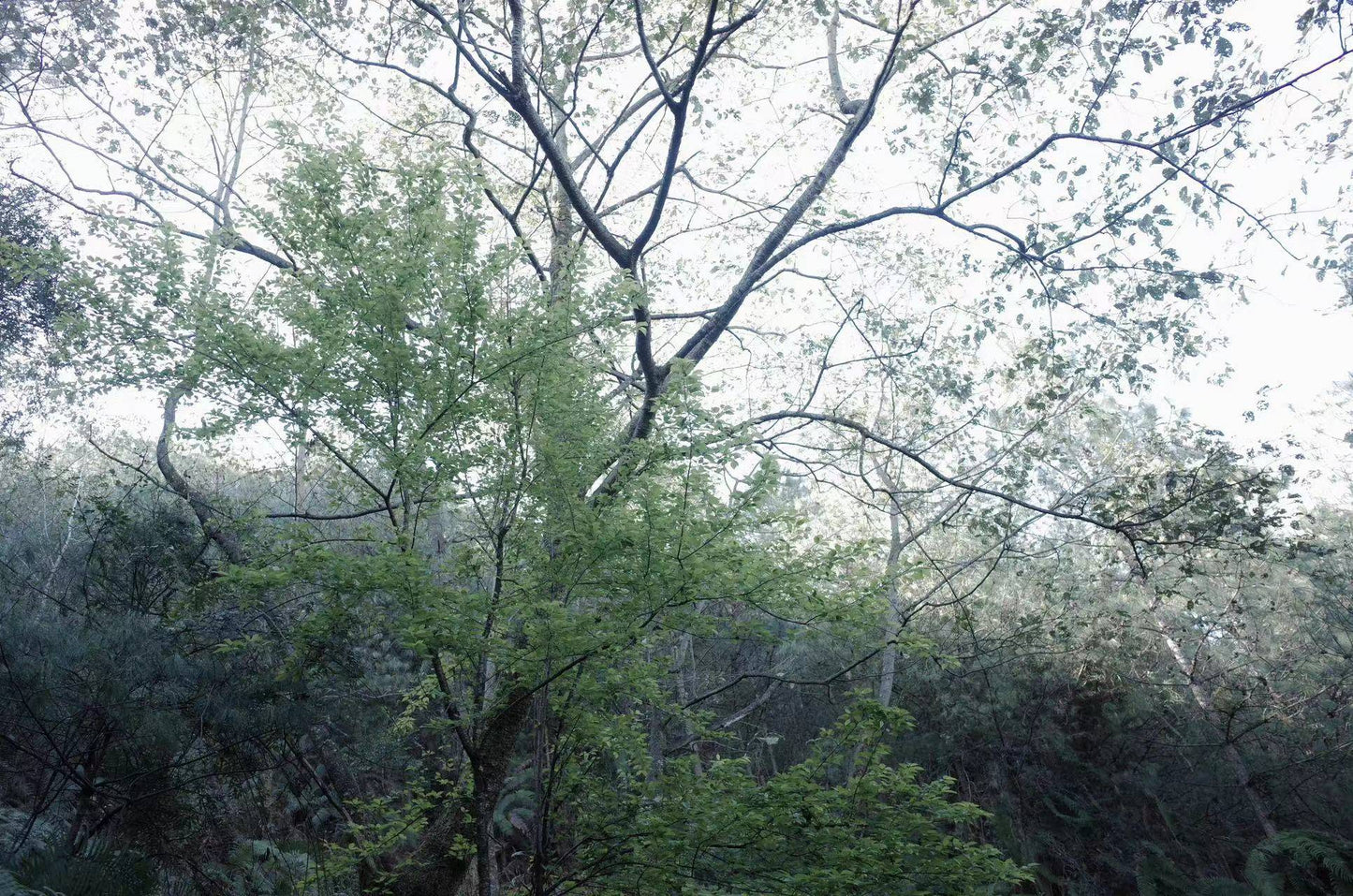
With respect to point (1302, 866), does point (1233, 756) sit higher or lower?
higher

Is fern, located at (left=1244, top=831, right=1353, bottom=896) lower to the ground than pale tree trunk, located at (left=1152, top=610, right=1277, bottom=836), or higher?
lower

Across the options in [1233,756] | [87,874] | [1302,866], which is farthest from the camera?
[1233,756]

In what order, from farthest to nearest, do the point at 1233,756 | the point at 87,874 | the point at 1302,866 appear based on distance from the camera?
the point at 1233,756
the point at 1302,866
the point at 87,874

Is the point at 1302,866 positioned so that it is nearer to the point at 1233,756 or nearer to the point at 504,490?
the point at 1233,756

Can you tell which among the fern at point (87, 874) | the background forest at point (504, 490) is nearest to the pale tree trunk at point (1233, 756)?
the background forest at point (504, 490)

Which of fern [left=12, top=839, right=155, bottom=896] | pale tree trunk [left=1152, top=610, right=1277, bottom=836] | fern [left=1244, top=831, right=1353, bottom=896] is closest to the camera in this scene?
fern [left=12, top=839, right=155, bottom=896]

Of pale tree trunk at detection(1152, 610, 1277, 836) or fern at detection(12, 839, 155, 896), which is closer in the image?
fern at detection(12, 839, 155, 896)

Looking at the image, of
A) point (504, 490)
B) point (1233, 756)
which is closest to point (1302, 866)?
point (1233, 756)

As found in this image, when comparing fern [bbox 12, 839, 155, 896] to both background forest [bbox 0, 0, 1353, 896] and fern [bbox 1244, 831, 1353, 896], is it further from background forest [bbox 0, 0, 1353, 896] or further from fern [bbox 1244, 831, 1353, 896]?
fern [bbox 1244, 831, 1353, 896]

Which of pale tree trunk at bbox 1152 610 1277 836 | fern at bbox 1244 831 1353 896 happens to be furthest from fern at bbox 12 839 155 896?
pale tree trunk at bbox 1152 610 1277 836

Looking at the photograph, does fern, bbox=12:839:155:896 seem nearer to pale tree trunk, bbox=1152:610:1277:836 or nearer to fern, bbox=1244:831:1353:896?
fern, bbox=1244:831:1353:896

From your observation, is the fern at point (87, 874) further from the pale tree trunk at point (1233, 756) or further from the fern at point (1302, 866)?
the pale tree trunk at point (1233, 756)

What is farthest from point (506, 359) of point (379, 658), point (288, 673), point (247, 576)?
point (379, 658)

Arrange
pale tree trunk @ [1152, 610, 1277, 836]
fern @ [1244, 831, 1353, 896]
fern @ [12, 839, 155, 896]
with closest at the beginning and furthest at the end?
1. fern @ [12, 839, 155, 896]
2. fern @ [1244, 831, 1353, 896]
3. pale tree trunk @ [1152, 610, 1277, 836]
